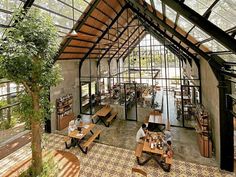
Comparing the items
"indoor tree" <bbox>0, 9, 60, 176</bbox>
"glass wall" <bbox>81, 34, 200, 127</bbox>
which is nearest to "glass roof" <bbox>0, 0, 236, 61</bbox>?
"indoor tree" <bbox>0, 9, 60, 176</bbox>

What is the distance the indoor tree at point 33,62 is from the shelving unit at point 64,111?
5.58 meters

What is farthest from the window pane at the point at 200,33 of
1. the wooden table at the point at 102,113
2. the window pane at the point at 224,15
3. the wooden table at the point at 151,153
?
the wooden table at the point at 102,113

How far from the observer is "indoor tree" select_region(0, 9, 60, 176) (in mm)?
2607

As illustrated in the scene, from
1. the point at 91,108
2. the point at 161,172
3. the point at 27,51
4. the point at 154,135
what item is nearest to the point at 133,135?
the point at 154,135

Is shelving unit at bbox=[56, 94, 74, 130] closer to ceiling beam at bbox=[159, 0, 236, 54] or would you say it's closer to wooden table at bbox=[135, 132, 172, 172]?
wooden table at bbox=[135, 132, 172, 172]

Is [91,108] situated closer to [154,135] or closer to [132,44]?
[154,135]

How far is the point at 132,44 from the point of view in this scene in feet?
50.7

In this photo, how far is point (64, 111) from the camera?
9008 millimetres

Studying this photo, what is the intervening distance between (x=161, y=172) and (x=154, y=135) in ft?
4.53

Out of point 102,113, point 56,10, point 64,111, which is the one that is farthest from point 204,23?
point 64,111

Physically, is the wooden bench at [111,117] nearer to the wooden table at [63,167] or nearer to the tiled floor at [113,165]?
the tiled floor at [113,165]

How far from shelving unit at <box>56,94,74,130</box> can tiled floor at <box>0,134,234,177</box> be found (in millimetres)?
1972

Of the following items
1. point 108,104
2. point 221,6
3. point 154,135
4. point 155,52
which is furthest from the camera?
point 155,52

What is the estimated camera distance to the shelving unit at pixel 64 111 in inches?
337
